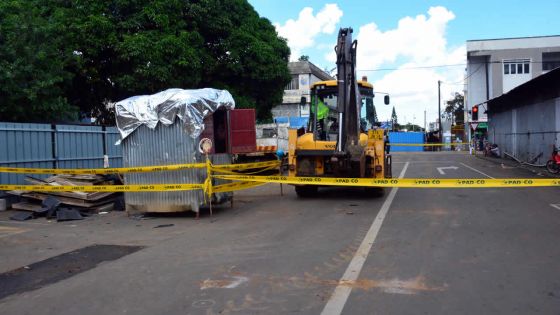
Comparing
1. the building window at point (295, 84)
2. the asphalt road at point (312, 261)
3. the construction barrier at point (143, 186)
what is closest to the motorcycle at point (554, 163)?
the asphalt road at point (312, 261)

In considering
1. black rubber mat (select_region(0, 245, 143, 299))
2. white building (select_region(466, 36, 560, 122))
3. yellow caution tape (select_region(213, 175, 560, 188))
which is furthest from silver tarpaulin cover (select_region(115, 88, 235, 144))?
white building (select_region(466, 36, 560, 122))

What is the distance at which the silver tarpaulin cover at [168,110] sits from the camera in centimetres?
1077

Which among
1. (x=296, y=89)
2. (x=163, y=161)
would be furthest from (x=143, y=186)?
(x=296, y=89)

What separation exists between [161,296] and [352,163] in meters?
7.62

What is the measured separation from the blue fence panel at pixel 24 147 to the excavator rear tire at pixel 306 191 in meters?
7.08

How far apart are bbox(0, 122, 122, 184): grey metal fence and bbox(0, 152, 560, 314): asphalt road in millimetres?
1868

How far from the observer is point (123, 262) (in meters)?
7.09

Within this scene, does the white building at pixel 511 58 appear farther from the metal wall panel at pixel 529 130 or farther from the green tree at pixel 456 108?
the green tree at pixel 456 108

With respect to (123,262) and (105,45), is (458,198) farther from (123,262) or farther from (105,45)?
(105,45)

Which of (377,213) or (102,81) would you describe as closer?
(377,213)

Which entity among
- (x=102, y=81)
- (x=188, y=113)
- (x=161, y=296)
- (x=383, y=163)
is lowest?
(x=161, y=296)

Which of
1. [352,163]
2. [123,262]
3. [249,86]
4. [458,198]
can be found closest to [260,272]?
[123,262]

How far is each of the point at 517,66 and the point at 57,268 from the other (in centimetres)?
5504

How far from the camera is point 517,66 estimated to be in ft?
173
